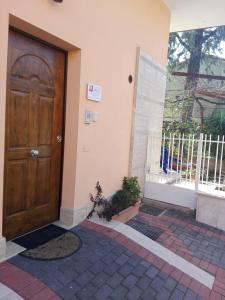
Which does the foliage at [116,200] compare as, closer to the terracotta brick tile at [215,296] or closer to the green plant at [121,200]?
the green plant at [121,200]

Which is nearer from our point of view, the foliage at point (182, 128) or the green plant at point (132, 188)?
the green plant at point (132, 188)

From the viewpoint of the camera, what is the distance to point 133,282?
2586mm

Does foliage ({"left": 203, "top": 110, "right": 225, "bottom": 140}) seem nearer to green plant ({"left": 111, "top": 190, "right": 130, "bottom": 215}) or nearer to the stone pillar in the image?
the stone pillar

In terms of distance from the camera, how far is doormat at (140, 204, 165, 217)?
493cm

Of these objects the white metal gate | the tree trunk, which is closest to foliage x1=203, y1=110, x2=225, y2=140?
the tree trunk

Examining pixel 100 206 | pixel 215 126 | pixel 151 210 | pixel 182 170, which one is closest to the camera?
pixel 100 206

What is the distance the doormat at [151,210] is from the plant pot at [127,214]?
0.33m

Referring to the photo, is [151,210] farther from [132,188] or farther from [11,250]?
[11,250]

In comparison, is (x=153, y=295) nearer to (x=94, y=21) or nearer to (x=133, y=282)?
(x=133, y=282)

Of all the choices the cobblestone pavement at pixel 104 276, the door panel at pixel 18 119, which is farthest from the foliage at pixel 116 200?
the door panel at pixel 18 119

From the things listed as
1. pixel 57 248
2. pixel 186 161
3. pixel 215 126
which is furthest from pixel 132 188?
pixel 215 126

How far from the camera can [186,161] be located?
5.34 m

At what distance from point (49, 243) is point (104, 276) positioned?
31.2 inches

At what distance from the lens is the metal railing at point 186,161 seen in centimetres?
489
